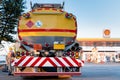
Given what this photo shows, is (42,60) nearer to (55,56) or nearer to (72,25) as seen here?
(55,56)

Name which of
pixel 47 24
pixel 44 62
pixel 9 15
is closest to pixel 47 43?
pixel 47 24

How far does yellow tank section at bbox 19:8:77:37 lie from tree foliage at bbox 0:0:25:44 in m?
10.8

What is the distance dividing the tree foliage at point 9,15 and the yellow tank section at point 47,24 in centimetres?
1085

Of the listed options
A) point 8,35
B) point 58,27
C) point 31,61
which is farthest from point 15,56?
point 8,35

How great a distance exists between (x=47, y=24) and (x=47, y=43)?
0.79m

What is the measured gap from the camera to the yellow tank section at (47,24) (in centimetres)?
1695

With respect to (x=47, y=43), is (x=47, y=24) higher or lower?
higher

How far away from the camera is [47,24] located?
1695cm

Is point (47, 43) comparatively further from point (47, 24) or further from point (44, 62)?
point (44, 62)

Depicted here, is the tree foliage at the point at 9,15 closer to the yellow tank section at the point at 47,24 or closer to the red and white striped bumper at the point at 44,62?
the yellow tank section at the point at 47,24

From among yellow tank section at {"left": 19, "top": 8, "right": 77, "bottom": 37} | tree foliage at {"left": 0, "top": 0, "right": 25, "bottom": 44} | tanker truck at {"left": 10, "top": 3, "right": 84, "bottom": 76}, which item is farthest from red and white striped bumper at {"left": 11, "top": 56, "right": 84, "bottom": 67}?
tree foliage at {"left": 0, "top": 0, "right": 25, "bottom": 44}

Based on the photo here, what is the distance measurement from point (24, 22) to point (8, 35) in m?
12.4

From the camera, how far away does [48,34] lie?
1695cm

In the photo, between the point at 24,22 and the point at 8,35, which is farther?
the point at 8,35
